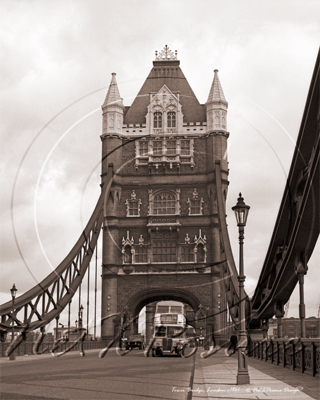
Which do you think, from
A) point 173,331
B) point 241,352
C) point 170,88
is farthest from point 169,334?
point 170,88

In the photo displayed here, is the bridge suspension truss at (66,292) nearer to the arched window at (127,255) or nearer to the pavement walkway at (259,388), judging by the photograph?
the arched window at (127,255)

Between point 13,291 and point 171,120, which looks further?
point 171,120

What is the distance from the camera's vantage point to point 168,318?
119ft

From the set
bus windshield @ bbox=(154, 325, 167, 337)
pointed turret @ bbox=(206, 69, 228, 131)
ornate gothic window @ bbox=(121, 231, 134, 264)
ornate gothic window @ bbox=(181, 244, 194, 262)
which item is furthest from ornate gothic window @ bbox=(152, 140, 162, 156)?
bus windshield @ bbox=(154, 325, 167, 337)

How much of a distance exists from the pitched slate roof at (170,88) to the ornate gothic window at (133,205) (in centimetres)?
757

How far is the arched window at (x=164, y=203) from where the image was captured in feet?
176

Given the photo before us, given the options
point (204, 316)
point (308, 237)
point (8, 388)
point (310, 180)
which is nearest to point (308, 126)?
point (310, 180)

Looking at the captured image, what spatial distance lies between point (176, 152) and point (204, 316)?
14532mm

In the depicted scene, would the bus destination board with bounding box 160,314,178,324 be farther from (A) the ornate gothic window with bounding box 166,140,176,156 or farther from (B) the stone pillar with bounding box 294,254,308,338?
(A) the ornate gothic window with bounding box 166,140,176,156

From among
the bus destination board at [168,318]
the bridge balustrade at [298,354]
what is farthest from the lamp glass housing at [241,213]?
the bus destination board at [168,318]

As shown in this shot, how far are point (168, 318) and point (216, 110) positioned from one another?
24.9 meters

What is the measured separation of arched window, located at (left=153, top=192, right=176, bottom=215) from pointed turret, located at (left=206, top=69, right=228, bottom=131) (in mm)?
7244

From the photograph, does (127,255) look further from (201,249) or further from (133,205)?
(201,249)

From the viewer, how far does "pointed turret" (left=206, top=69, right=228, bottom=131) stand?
55344mm
